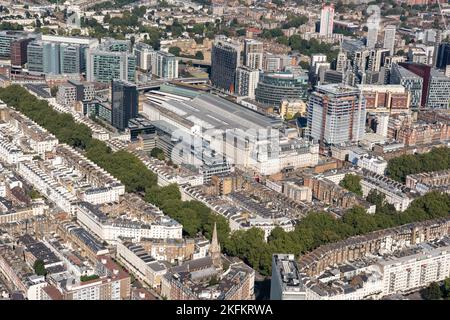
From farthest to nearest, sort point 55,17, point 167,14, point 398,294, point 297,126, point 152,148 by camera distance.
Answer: point 167,14, point 55,17, point 297,126, point 152,148, point 398,294

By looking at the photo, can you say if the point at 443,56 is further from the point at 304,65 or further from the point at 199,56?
the point at 199,56

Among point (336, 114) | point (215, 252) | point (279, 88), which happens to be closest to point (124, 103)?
point (279, 88)

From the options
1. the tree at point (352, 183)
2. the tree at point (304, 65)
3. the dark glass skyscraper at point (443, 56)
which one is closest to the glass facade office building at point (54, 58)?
the tree at point (304, 65)

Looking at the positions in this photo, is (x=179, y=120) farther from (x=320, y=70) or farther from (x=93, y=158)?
(x=320, y=70)

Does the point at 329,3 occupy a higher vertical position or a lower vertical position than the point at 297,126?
higher

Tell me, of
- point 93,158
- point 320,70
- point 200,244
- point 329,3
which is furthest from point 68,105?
point 329,3

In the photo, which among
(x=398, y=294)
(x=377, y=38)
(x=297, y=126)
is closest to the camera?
(x=398, y=294)

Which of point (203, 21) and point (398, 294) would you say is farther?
point (203, 21)
